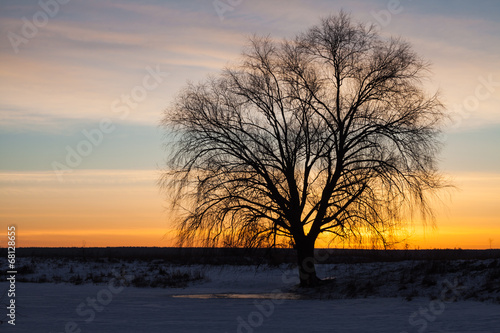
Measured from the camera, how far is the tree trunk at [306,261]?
28250 mm

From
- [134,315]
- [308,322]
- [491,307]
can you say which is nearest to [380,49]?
[491,307]

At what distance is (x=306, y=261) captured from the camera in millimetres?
28641

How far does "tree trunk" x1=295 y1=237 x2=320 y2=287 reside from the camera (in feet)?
92.7

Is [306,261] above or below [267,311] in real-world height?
above

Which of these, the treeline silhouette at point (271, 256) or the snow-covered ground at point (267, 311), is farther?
the treeline silhouette at point (271, 256)

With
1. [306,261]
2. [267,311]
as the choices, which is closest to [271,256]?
[306,261]

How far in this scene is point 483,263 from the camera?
27219 mm

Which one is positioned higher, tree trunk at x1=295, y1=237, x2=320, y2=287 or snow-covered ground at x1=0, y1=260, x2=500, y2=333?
tree trunk at x1=295, y1=237, x2=320, y2=287

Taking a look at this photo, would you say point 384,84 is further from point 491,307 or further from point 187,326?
point 187,326

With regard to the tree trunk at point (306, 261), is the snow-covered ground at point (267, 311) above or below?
below

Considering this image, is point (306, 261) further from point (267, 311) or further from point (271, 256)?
point (267, 311)

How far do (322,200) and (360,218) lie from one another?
2011mm

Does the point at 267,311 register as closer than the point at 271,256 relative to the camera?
Yes

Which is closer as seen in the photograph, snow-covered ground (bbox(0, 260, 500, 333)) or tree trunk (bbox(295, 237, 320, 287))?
snow-covered ground (bbox(0, 260, 500, 333))
